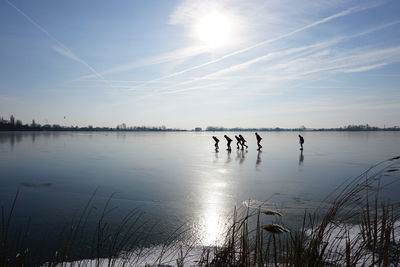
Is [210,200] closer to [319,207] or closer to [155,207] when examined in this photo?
[155,207]

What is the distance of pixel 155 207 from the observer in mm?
5688

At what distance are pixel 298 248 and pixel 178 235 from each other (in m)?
2.48

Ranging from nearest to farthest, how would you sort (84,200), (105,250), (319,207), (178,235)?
(105,250) < (178,235) < (319,207) < (84,200)

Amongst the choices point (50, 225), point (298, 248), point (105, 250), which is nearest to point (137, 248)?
point (105, 250)

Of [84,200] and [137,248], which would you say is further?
[84,200]

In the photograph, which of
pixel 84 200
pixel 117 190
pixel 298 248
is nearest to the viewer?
pixel 298 248

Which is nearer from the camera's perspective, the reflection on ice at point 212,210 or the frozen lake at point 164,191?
the reflection on ice at point 212,210

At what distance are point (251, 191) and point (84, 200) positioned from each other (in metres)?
4.18

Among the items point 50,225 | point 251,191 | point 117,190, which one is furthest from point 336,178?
point 50,225

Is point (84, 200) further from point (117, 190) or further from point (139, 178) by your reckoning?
point (139, 178)

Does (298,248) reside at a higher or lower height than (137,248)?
higher

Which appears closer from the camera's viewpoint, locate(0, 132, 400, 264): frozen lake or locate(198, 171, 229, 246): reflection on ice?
locate(198, 171, 229, 246): reflection on ice

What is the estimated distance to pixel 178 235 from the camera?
414 centimetres

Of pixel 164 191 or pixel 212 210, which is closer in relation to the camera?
pixel 212 210
